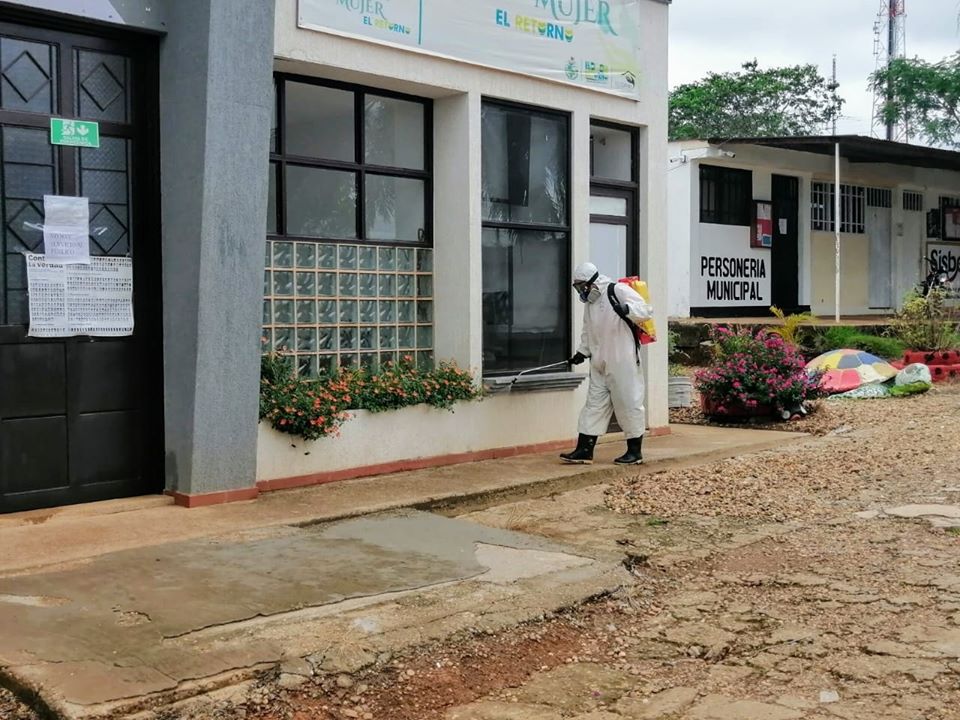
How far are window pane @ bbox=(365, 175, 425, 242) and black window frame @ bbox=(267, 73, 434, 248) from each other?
42mm

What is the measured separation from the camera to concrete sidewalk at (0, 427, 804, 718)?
425 centimetres

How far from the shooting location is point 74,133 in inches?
274

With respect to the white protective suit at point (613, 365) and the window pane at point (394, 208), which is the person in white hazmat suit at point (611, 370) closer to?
the white protective suit at point (613, 365)

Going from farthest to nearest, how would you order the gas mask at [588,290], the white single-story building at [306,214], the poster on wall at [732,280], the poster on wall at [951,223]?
Result: 1. the poster on wall at [951,223]
2. the poster on wall at [732,280]
3. the gas mask at [588,290]
4. the white single-story building at [306,214]

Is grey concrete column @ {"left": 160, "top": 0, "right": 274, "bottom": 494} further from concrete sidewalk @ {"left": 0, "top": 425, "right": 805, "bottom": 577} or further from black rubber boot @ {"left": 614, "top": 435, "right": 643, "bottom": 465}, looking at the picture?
black rubber boot @ {"left": 614, "top": 435, "right": 643, "bottom": 465}

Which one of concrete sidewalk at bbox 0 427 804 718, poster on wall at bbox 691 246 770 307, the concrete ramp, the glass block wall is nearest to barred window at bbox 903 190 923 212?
poster on wall at bbox 691 246 770 307

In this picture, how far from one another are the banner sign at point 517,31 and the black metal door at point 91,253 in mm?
1567

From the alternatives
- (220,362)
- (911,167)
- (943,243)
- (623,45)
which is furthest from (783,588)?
(943,243)

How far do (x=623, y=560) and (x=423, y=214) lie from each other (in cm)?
423

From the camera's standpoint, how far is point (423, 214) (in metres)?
9.49

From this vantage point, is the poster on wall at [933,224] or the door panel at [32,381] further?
the poster on wall at [933,224]

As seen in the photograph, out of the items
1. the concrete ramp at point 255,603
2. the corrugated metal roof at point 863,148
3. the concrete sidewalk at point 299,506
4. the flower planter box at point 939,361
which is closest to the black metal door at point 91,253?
the concrete sidewalk at point 299,506

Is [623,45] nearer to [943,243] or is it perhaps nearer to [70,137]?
[70,137]

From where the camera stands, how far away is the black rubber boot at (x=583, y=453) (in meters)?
9.40
